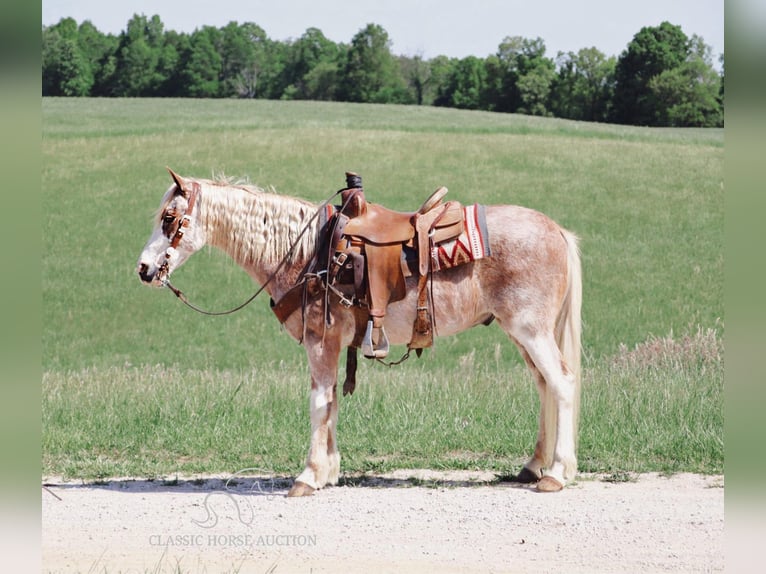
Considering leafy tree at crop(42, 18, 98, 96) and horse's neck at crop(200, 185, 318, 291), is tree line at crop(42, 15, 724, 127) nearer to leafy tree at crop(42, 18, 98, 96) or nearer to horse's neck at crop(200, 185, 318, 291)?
leafy tree at crop(42, 18, 98, 96)

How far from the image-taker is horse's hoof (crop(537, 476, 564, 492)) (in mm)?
6402

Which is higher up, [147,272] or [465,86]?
[465,86]

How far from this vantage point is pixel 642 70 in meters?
60.1

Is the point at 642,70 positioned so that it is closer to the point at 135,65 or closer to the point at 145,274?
the point at 135,65

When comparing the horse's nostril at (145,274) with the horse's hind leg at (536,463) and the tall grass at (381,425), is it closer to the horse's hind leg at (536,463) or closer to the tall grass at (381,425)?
the tall grass at (381,425)

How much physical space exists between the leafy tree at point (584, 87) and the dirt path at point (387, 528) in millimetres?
53998

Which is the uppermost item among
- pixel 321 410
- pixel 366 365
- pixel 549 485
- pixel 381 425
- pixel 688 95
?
pixel 688 95

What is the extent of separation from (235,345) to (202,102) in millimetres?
37028

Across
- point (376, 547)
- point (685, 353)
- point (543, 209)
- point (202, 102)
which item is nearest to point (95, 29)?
point (202, 102)

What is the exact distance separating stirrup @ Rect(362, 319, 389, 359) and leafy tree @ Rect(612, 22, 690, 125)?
53.2 meters

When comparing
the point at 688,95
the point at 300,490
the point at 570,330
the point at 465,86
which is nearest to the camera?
the point at 300,490

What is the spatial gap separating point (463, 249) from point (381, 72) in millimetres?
65090

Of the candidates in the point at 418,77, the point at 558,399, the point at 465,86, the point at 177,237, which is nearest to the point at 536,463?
the point at 558,399
